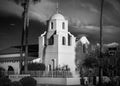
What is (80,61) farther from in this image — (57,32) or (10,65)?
(10,65)

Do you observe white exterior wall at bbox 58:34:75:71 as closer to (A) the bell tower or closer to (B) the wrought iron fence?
(A) the bell tower

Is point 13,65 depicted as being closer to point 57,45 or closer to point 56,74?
point 57,45

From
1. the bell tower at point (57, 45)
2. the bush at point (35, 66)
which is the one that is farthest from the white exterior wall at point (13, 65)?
the bush at point (35, 66)

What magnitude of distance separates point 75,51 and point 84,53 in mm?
2057

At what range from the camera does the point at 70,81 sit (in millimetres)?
41312

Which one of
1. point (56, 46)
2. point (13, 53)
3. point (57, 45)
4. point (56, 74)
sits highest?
point (57, 45)

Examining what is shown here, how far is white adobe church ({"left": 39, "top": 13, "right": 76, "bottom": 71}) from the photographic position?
Result: 53.1 m

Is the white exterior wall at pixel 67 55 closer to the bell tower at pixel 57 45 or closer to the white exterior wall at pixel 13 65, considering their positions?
the bell tower at pixel 57 45

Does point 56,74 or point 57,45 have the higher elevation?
point 57,45

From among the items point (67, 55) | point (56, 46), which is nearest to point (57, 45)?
point (56, 46)

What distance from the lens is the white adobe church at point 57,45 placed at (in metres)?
53.1

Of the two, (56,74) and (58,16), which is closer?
(56,74)

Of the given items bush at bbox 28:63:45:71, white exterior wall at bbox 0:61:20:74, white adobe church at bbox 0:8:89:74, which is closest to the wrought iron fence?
bush at bbox 28:63:45:71

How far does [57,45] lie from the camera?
174 ft
